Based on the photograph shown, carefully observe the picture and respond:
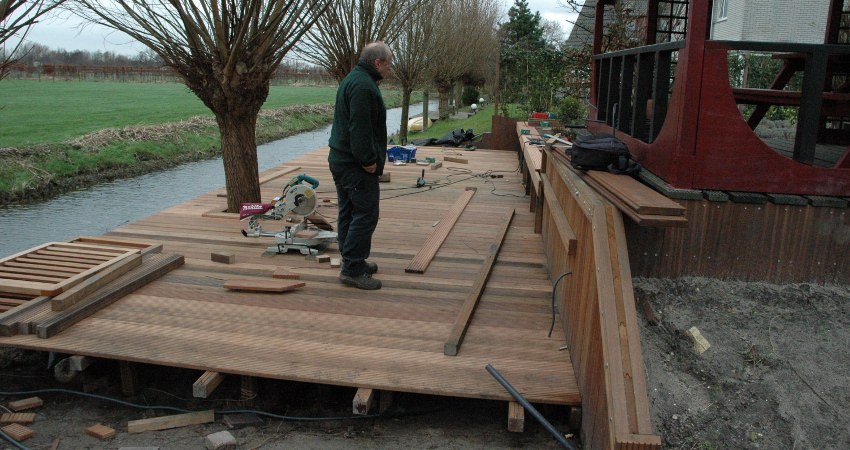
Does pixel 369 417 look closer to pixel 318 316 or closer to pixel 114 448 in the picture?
pixel 318 316

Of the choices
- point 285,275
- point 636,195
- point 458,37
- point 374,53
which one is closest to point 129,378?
point 285,275

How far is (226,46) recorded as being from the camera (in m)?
7.40

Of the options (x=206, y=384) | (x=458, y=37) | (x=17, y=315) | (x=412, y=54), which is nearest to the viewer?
(x=206, y=384)

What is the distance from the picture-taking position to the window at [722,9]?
23275 millimetres

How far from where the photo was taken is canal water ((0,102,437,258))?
959 centimetres

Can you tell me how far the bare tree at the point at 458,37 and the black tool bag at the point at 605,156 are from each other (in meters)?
16.7

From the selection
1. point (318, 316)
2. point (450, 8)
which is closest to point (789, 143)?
point (318, 316)

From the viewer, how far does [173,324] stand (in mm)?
4508

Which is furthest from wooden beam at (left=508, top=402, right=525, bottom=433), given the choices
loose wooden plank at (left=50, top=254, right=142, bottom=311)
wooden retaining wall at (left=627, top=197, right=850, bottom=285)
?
loose wooden plank at (left=50, top=254, right=142, bottom=311)

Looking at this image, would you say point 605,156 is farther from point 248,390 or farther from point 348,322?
point 248,390

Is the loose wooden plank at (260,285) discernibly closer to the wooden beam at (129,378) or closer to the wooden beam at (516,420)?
the wooden beam at (129,378)

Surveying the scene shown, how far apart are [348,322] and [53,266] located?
2.46 m

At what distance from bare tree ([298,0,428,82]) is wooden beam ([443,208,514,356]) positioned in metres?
6.45

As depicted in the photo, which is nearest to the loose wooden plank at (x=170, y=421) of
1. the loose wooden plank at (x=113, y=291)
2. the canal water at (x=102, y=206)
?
the loose wooden plank at (x=113, y=291)
